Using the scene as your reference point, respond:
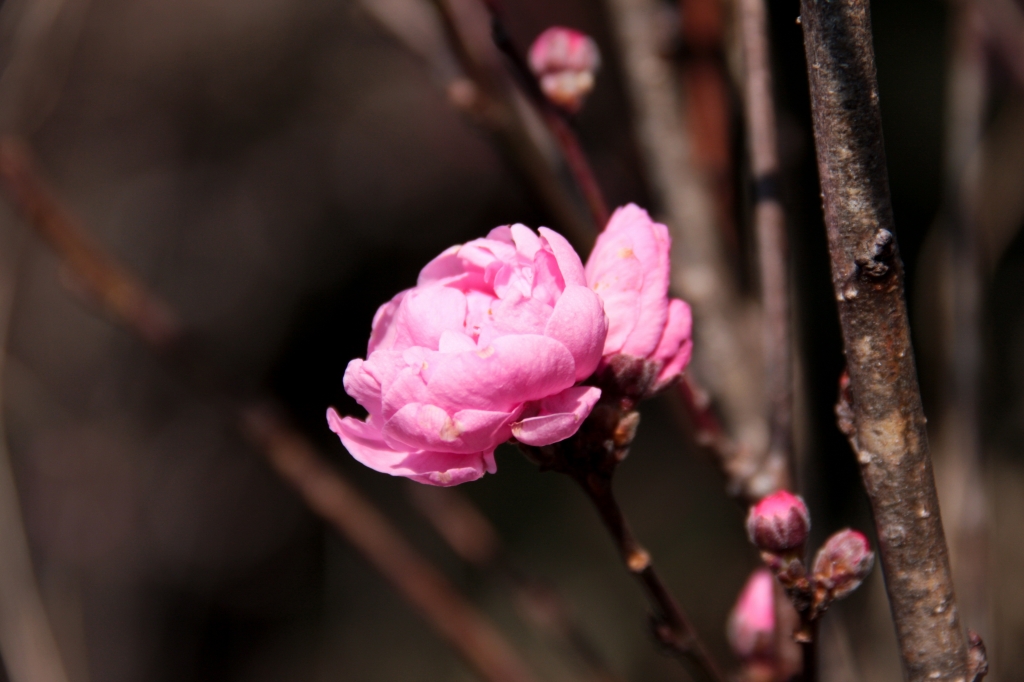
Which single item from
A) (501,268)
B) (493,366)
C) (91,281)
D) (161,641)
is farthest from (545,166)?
(161,641)

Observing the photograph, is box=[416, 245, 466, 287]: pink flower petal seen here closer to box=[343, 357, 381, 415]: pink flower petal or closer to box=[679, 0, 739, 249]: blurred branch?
box=[343, 357, 381, 415]: pink flower petal

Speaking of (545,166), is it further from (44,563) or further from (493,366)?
(44,563)

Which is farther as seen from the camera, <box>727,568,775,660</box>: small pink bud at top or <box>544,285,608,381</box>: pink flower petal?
<box>727,568,775,660</box>: small pink bud at top

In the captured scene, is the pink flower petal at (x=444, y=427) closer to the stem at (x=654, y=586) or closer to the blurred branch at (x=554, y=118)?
the stem at (x=654, y=586)

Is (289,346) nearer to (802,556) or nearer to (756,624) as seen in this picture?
(756,624)

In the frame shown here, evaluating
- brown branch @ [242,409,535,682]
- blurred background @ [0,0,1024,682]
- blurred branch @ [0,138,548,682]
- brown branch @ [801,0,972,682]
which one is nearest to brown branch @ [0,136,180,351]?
blurred branch @ [0,138,548,682]

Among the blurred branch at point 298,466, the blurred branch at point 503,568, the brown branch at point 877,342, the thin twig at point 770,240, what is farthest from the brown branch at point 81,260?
the brown branch at point 877,342

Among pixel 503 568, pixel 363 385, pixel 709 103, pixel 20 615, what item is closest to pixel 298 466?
pixel 503 568
